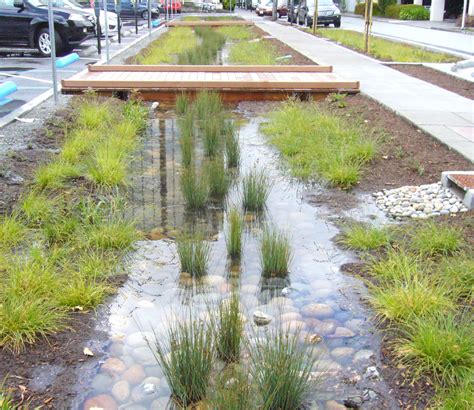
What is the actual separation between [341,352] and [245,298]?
0.77 m

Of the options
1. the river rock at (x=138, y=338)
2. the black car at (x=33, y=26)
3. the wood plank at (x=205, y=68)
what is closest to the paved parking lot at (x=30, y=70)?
the black car at (x=33, y=26)

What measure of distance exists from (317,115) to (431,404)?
5.57m

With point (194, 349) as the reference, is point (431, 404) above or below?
below

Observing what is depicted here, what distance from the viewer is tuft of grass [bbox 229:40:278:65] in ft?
→ 45.9

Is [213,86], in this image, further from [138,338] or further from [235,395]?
[235,395]

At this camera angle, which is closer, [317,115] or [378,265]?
[378,265]

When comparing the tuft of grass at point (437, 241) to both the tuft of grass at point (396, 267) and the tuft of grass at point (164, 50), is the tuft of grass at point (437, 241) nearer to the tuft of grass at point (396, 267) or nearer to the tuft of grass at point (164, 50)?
the tuft of grass at point (396, 267)

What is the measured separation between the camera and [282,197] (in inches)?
226

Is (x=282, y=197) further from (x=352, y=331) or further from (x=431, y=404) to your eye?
(x=431, y=404)

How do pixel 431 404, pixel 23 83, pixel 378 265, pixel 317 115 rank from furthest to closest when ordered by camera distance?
pixel 23 83 < pixel 317 115 < pixel 378 265 < pixel 431 404

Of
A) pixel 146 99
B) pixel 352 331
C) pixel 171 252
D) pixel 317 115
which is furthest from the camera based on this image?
pixel 146 99

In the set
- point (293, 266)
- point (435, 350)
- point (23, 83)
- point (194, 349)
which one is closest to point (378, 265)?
point (293, 266)

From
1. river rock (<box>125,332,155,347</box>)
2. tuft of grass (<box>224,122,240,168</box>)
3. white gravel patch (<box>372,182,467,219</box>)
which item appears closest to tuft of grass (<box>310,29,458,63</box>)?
tuft of grass (<box>224,122,240,168</box>)

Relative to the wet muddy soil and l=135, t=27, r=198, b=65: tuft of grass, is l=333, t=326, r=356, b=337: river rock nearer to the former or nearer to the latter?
the wet muddy soil
